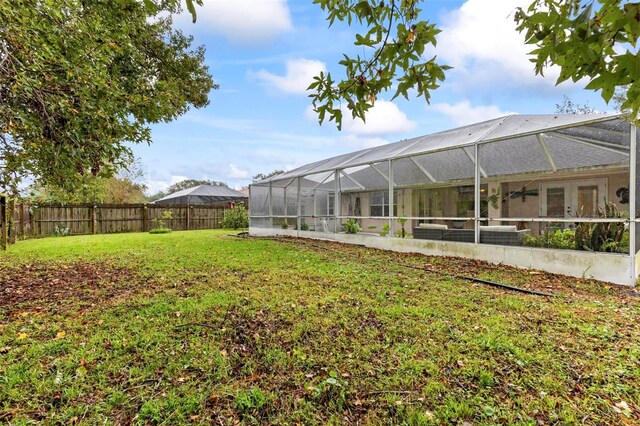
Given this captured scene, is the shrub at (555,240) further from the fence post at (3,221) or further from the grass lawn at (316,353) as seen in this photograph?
the fence post at (3,221)

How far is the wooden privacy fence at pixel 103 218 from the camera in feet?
42.8

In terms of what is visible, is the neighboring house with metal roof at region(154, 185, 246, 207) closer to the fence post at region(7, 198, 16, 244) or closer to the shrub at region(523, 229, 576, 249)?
the fence post at region(7, 198, 16, 244)

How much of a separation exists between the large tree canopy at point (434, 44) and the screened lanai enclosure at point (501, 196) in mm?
4937

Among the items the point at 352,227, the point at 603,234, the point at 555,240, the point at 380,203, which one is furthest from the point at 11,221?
the point at 603,234

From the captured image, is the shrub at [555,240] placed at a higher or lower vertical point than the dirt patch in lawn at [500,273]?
higher

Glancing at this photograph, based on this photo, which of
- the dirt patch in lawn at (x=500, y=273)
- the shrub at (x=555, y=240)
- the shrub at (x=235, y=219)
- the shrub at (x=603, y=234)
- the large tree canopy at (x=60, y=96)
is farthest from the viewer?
the shrub at (x=235, y=219)

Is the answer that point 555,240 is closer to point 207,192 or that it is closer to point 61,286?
point 61,286

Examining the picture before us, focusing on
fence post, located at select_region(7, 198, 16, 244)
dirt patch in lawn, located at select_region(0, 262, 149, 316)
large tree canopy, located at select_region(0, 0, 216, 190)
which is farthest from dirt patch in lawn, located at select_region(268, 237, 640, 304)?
fence post, located at select_region(7, 198, 16, 244)

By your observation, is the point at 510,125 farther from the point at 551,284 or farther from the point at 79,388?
the point at 79,388

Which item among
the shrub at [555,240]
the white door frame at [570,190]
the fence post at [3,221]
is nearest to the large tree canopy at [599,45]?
the shrub at [555,240]

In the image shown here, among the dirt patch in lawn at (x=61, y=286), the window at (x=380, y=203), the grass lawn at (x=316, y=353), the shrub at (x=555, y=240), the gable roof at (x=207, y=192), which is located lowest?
the grass lawn at (x=316, y=353)

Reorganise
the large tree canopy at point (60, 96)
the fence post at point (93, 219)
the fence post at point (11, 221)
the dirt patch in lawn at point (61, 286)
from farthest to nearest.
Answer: the fence post at point (93, 219) < the fence post at point (11, 221) < the dirt patch in lawn at point (61, 286) < the large tree canopy at point (60, 96)

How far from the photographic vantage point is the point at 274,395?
2188mm

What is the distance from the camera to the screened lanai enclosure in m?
5.63
